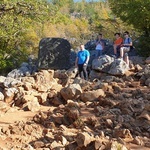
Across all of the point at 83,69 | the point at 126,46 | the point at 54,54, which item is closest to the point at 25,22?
the point at 83,69

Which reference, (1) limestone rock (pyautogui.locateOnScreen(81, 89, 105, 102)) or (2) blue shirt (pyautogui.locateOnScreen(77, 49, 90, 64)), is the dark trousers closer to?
(2) blue shirt (pyautogui.locateOnScreen(77, 49, 90, 64))

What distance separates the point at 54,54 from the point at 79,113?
8233 mm

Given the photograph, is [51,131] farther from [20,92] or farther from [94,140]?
[20,92]

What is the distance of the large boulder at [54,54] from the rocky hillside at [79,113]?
2849 millimetres

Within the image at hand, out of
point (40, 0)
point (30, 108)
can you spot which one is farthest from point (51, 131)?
point (40, 0)

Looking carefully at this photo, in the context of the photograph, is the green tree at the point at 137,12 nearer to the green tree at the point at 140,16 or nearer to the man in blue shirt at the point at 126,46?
the green tree at the point at 140,16

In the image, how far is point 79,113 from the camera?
28.9 feet

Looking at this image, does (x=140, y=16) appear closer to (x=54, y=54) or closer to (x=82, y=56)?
(x=54, y=54)

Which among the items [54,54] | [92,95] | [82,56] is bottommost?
[92,95]

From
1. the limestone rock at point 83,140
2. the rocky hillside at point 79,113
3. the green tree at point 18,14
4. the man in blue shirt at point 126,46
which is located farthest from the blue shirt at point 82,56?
the limestone rock at point 83,140

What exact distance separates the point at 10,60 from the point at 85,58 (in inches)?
323

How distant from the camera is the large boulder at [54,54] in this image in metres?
16.5

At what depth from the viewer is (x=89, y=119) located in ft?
27.4

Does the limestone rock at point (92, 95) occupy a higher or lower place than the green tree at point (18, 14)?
lower
